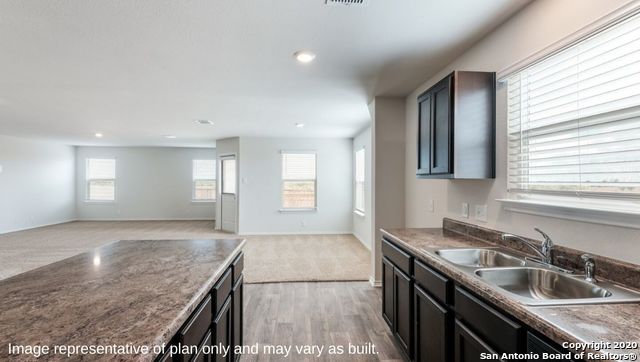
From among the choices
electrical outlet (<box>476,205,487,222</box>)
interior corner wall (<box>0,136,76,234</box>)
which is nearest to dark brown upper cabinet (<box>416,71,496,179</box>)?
electrical outlet (<box>476,205,487,222</box>)

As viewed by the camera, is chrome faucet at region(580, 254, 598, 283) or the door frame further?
the door frame

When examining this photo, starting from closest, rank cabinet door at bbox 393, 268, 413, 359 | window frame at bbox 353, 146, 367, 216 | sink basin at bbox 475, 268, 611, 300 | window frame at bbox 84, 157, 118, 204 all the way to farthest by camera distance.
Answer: sink basin at bbox 475, 268, 611, 300, cabinet door at bbox 393, 268, 413, 359, window frame at bbox 353, 146, 367, 216, window frame at bbox 84, 157, 118, 204

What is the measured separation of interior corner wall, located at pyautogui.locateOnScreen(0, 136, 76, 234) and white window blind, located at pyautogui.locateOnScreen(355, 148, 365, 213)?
28.1ft

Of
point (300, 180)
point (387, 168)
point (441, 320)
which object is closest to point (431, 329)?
point (441, 320)

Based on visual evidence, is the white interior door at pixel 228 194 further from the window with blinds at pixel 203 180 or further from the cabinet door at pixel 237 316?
the cabinet door at pixel 237 316

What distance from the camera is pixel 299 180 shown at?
7.50m

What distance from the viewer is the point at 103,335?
0.85 meters

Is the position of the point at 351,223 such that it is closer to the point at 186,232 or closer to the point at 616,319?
the point at 186,232

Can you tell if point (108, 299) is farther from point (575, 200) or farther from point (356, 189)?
point (356, 189)

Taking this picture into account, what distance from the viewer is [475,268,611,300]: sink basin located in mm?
1357

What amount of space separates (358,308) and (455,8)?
9.21ft

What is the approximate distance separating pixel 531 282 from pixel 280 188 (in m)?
6.26

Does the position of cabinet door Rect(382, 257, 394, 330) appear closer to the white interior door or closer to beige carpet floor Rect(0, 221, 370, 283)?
beige carpet floor Rect(0, 221, 370, 283)

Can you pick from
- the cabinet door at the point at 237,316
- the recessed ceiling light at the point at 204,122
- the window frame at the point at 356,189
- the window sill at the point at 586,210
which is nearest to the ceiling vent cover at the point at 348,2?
the window sill at the point at 586,210
